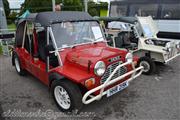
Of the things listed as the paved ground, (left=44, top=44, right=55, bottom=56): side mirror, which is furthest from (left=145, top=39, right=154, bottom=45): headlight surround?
(left=44, top=44, right=55, bottom=56): side mirror

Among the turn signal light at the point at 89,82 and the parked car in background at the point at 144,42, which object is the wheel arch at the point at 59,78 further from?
the parked car in background at the point at 144,42

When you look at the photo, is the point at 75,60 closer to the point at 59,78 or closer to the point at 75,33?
the point at 59,78

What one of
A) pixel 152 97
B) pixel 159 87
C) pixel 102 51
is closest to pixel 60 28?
pixel 102 51

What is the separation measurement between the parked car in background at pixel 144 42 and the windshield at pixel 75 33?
1185 mm

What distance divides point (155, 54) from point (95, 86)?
2.81 metres

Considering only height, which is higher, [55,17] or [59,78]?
[55,17]

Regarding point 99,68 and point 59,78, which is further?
point 59,78

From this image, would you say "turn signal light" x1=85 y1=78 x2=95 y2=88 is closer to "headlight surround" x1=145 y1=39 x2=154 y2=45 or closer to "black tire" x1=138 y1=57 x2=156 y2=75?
"black tire" x1=138 y1=57 x2=156 y2=75

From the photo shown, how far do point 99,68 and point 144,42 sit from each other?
2792mm

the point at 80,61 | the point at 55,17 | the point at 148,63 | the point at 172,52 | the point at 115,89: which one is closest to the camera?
the point at 80,61

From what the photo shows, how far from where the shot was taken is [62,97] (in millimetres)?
3137

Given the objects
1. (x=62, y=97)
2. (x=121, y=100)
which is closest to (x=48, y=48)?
(x=62, y=97)

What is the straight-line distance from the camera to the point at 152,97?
364cm

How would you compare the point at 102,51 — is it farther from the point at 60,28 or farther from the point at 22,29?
the point at 22,29
